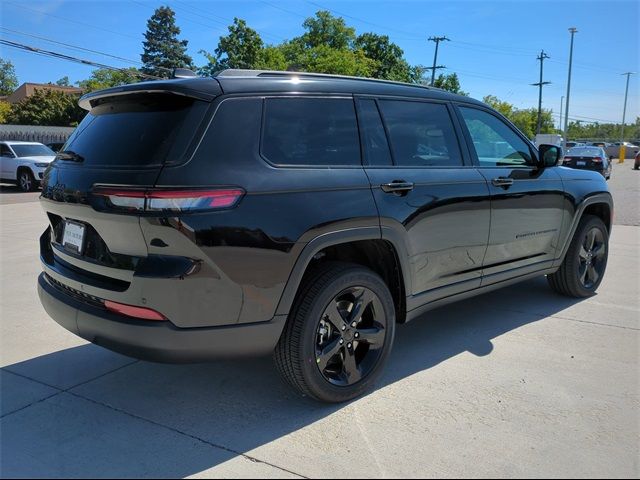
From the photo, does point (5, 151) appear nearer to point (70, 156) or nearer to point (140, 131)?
point (70, 156)

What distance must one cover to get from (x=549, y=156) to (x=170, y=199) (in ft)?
11.6

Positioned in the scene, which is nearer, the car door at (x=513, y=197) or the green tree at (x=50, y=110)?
the car door at (x=513, y=197)

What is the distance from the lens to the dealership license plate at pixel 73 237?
2.96m

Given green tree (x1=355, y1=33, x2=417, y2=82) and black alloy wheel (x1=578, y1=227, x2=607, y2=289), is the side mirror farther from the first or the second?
green tree (x1=355, y1=33, x2=417, y2=82)

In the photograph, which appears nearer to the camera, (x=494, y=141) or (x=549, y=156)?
(x=494, y=141)

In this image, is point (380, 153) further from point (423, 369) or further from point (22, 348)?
point (22, 348)

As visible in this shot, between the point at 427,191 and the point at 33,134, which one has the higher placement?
the point at 33,134

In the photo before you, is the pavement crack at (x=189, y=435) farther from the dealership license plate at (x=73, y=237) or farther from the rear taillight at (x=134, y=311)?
the dealership license plate at (x=73, y=237)

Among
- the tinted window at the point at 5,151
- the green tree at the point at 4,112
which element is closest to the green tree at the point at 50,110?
the green tree at the point at 4,112

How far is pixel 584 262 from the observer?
5.49 m

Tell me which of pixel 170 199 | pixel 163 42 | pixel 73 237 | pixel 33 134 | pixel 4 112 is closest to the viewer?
pixel 170 199

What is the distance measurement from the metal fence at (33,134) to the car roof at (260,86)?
40982 millimetres

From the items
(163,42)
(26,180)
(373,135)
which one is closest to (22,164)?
(26,180)

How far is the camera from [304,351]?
9.72 feet
